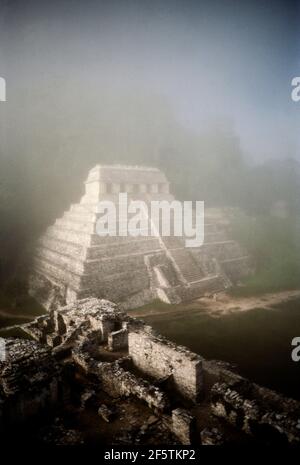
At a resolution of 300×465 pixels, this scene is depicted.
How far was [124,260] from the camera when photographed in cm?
2255

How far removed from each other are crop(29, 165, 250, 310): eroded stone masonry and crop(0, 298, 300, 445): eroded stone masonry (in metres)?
8.79

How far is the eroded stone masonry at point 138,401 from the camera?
809 centimetres

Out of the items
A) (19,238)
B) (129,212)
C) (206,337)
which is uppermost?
(129,212)

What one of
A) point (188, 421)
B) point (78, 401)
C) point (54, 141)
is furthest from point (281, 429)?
point (54, 141)

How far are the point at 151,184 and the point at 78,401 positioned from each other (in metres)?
24.0

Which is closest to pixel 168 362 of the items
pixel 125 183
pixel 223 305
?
pixel 223 305

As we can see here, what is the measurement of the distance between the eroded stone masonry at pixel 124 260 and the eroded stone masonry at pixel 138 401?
8787 millimetres

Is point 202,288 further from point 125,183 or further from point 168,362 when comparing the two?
point 125,183

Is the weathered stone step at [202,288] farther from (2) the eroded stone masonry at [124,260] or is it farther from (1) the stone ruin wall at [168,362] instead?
(1) the stone ruin wall at [168,362]

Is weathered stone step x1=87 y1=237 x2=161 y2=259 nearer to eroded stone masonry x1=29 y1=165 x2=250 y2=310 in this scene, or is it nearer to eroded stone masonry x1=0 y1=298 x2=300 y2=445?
eroded stone masonry x1=29 y1=165 x2=250 y2=310

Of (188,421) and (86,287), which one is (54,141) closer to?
(86,287)

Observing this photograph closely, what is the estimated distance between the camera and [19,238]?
31250mm

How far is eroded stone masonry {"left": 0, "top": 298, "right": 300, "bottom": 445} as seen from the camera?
809 centimetres
